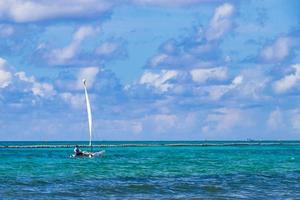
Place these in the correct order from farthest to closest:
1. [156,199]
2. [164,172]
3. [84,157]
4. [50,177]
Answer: [84,157] → [164,172] → [50,177] → [156,199]

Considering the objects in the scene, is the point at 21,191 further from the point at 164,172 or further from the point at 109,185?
the point at 164,172

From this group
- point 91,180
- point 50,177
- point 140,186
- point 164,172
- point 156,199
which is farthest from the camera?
point 164,172

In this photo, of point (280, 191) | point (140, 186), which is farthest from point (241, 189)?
point (140, 186)

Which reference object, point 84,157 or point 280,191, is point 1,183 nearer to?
point 280,191

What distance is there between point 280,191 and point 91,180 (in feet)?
51.2

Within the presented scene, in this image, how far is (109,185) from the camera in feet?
154

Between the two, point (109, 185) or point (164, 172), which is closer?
point (109, 185)

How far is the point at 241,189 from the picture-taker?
4444 centimetres

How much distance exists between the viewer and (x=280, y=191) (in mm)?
43250

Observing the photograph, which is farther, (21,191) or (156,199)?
(21,191)

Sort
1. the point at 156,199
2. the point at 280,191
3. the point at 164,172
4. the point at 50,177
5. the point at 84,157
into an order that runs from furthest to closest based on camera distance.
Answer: the point at 84,157 < the point at 164,172 < the point at 50,177 < the point at 280,191 < the point at 156,199

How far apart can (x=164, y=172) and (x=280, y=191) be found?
19.2 metres

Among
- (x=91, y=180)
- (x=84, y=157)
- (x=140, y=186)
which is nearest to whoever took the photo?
(x=140, y=186)

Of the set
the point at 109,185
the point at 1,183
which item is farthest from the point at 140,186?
the point at 1,183
